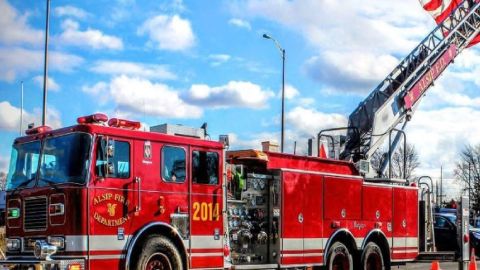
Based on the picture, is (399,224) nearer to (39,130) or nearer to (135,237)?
(135,237)

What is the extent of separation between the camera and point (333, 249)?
13422 mm

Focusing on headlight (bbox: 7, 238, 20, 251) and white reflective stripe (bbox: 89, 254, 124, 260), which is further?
headlight (bbox: 7, 238, 20, 251)

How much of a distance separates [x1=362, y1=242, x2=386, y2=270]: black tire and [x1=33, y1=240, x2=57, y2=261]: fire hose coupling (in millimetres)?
7155

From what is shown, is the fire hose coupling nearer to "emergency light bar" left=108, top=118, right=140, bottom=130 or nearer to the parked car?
"emergency light bar" left=108, top=118, right=140, bottom=130

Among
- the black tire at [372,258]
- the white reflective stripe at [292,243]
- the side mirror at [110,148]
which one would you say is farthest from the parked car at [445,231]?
the side mirror at [110,148]

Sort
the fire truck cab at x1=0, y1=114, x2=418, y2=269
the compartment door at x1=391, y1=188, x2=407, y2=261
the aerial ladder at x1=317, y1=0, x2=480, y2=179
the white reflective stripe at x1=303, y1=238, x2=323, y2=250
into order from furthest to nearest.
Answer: the aerial ladder at x1=317, y1=0, x2=480, y2=179
the compartment door at x1=391, y1=188, x2=407, y2=261
the white reflective stripe at x1=303, y1=238, x2=323, y2=250
the fire truck cab at x1=0, y1=114, x2=418, y2=269

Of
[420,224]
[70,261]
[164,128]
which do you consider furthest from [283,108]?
[70,261]

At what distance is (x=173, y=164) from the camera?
34.8ft

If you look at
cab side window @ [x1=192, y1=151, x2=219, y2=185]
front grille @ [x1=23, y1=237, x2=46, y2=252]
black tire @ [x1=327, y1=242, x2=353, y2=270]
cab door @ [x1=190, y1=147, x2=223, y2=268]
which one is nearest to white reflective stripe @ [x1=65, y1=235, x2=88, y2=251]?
front grille @ [x1=23, y1=237, x2=46, y2=252]

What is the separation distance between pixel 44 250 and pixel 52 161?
1389 mm

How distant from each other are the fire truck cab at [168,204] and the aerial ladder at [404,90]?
471cm

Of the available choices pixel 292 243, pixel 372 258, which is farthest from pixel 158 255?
pixel 372 258

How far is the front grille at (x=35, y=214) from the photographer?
9.64 meters

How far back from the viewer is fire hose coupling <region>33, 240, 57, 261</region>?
9.10 meters
